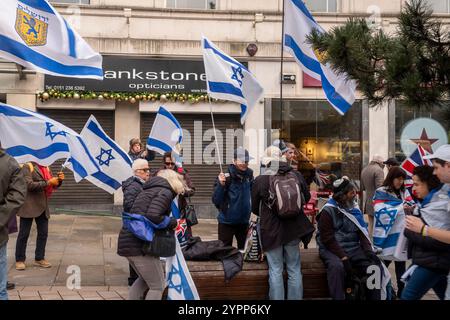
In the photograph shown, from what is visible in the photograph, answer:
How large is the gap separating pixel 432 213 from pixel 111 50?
38.0 ft

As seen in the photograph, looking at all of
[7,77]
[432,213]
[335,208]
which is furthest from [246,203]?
[7,77]

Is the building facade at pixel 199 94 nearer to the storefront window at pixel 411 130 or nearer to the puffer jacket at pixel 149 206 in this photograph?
the storefront window at pixel 411 130

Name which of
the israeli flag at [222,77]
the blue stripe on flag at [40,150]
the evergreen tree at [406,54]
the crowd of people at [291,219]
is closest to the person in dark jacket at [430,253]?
the crowd of people at [291,219]

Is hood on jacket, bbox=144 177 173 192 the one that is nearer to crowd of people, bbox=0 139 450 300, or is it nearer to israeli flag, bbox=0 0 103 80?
crowd of people, bbox=0 139 450 300

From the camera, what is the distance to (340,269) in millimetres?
6219

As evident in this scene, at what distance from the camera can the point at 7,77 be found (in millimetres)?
14648

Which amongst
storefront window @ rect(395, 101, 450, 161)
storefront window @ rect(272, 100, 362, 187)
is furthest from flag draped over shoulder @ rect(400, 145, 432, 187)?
storefront window @ rect(395, 101, 450, 161)

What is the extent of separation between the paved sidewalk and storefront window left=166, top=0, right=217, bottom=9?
644cm

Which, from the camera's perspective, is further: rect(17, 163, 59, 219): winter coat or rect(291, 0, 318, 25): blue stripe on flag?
rect(17, 163, 59, 219): winter coat

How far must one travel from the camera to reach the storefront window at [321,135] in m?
15.9

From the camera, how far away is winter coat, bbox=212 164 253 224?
24.3ft

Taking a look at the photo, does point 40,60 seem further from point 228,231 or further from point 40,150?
point 228,231

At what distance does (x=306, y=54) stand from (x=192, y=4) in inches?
346
